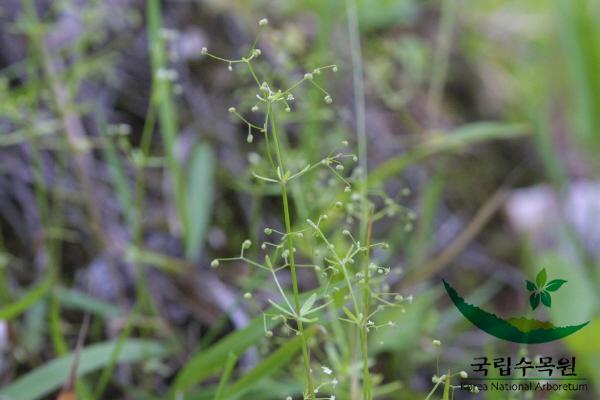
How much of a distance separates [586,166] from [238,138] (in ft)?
4.54

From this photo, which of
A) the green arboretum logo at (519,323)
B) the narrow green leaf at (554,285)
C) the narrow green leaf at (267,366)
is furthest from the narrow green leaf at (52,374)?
the narrow green leaf at (554,285)

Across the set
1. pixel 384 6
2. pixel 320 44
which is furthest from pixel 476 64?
pixel 320 44

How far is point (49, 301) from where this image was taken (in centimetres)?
118

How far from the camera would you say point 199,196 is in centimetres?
136

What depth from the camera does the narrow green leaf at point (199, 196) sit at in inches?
50.8

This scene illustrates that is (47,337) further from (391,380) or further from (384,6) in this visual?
(384,6)

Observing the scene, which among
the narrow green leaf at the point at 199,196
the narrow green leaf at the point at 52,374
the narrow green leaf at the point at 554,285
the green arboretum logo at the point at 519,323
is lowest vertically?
the narrow green leaf at the point at 52,374

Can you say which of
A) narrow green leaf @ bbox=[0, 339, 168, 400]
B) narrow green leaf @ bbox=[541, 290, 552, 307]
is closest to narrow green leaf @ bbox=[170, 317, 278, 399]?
narrow green leaf @ bbox=[0, 339, 168, 400]

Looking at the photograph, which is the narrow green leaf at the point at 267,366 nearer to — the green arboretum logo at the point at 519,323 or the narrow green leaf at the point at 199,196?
the green arboretum logo at the point at 519,323

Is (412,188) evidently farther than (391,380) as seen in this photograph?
Yes

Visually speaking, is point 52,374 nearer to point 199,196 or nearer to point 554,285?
point 199,196

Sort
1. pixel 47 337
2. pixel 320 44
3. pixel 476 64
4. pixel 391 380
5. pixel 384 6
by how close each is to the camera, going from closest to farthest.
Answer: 1. pixel 47 337
2. pixel 391 380
3. pixel 320 44
4. pixel 384 6
5. pixel 476 64

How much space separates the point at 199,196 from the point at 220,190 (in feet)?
0.50

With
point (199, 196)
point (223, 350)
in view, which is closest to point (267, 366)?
point (223, 350)
